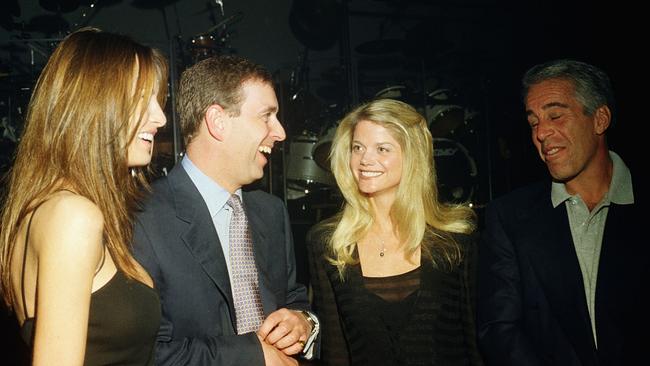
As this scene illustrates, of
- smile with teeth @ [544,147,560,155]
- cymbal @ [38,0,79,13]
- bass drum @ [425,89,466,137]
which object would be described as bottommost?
smile with teeth @ [544,147,560,155]

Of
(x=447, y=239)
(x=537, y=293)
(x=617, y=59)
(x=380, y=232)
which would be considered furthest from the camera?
(x=617, y=59)

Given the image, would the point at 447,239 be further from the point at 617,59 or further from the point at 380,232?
the point at 617,59

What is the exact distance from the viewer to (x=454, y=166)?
7.32 metres

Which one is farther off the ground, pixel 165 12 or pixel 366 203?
pixel 165 12

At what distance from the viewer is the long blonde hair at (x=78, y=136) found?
137cm

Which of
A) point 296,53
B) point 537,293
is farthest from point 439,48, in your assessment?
point 537,293

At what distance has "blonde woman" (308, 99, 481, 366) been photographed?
7.23 ft

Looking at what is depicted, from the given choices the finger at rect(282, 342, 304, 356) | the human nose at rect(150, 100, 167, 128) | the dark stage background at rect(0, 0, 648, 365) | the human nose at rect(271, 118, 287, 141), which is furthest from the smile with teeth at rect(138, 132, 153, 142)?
the dark stage background at rect(0, 0, 648, 365)

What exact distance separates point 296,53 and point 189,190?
Answer: 20.5 feet

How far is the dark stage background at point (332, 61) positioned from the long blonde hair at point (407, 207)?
3.84 metres

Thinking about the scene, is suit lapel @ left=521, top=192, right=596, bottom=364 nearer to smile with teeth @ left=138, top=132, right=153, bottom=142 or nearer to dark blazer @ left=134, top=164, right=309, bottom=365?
dark blazer @ left=134, top=164, right=309, bottom=365

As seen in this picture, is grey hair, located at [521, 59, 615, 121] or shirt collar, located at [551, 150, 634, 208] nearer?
shirt collar, located at [551, 150, 634, 208]

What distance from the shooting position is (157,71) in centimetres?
165

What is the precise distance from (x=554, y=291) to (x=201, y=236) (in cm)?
151
